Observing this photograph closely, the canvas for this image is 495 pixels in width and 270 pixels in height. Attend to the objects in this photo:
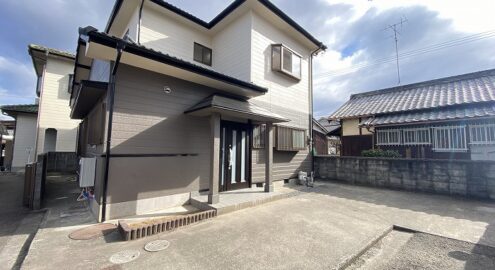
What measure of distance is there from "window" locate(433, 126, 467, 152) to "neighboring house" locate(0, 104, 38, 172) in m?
20.3

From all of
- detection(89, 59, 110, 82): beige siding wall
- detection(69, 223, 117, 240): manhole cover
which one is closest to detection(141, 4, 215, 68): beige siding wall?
detection(89, 59, 110, 82): beige siding wall

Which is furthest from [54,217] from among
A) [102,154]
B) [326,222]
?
[326,222]

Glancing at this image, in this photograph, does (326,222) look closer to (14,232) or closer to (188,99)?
(188,99)

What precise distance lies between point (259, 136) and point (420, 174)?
Answer: 5427 mm

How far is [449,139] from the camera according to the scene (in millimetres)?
8031

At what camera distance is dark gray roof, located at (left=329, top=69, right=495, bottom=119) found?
28.6 ft

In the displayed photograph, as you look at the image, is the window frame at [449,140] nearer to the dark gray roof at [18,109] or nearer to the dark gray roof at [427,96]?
the dark gray roof at [427,96]

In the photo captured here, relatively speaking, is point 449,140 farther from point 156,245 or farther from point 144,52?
point 144,52

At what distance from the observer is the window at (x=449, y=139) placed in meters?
7.80

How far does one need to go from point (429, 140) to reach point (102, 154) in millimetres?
11139

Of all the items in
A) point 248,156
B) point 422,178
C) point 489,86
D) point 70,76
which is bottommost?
point 422,178

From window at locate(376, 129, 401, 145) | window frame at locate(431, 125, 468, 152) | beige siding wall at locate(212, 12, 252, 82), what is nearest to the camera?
beige siding wall at locate(212, 12, 252, 82)

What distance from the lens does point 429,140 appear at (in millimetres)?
8477

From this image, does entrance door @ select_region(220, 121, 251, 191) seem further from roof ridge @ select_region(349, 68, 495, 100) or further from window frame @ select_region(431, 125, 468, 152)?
roof ridge @ select_region(349, 68, 495, 100)
